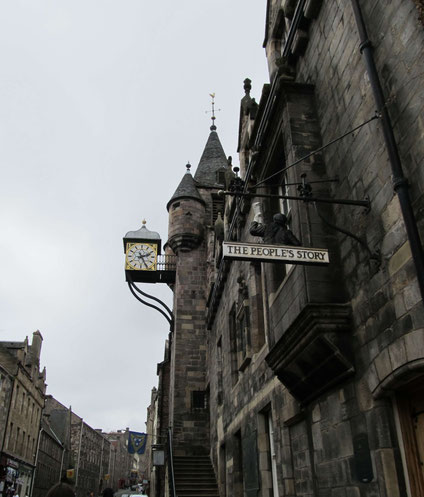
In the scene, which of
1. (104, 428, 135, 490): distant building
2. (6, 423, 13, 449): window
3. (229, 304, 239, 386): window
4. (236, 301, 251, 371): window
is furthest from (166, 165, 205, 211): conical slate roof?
(104, 428, 135, 490): distant building

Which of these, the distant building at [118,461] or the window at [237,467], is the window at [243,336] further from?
the distant building at [118,461]

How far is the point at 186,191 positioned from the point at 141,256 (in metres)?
3.80

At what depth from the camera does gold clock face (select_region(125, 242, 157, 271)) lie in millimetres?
22688

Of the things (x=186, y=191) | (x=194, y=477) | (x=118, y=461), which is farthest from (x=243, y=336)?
(x=118, y=461)

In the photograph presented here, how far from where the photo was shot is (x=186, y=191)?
76.7 ft

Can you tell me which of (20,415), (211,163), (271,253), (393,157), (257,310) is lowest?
(271,253)

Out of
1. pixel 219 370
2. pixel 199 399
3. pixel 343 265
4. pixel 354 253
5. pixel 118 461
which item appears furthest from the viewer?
pixel 118 461

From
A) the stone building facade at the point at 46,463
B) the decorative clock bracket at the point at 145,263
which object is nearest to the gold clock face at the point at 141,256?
the decorative clock bracket at the point at 145,263

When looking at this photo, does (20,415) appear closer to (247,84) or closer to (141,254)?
(141,254)

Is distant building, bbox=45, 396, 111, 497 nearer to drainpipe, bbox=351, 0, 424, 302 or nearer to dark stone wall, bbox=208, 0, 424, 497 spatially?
dark stone wall, bbox=208, 0, 424, 497

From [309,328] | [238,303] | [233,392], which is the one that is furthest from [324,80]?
[233,392]

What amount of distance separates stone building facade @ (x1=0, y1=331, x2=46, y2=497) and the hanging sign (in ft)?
85.7

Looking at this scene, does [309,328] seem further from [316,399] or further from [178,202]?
[178,202]

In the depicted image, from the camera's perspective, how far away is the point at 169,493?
15.0 m
